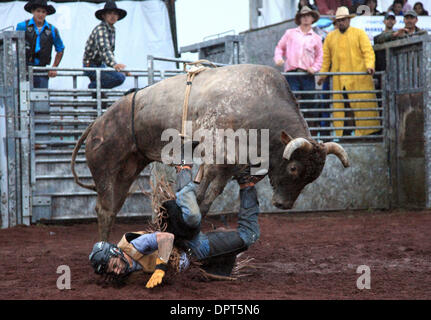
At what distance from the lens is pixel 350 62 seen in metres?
10.8

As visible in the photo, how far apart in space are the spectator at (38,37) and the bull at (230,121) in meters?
3.57

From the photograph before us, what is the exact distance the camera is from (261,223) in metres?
9.52

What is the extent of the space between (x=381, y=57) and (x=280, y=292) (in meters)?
7.26

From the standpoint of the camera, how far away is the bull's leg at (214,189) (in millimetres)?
5555

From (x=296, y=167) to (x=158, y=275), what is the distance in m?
1.51

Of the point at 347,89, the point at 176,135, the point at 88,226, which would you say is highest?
the point at 347,89

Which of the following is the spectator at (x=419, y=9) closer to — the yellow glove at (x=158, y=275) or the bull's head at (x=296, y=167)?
the bull's head at (x=296, y=167)

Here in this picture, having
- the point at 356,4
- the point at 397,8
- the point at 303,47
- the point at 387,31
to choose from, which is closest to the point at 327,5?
the point at 356,4

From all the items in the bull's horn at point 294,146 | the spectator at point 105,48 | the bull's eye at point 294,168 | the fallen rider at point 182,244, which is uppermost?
the spectator at point 105,48

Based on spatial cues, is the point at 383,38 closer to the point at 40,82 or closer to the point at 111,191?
the point at 40,82

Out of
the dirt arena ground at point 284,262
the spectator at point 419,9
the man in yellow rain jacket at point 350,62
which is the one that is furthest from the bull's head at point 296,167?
the spectator at point 419,9

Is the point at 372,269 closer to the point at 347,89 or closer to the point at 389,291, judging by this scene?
the point at 389,291

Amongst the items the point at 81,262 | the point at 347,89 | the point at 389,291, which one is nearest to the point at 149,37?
the point at 347,89

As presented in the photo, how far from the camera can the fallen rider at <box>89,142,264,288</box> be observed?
5004 mm
